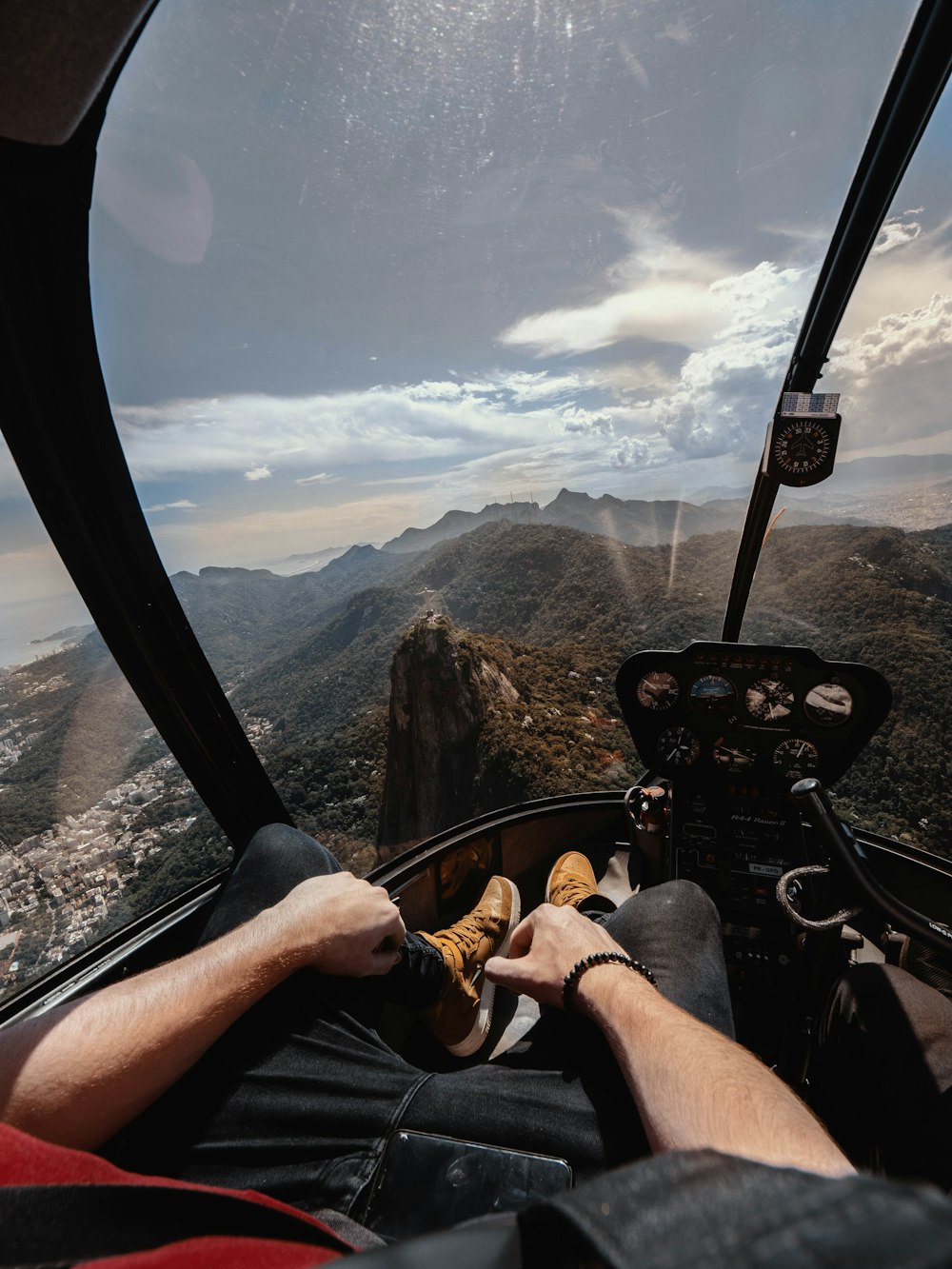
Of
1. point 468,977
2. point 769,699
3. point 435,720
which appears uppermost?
point 769,699

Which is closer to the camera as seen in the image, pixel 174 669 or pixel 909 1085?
pixel 909 1085

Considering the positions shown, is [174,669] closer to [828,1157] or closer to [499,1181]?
[499,1181]

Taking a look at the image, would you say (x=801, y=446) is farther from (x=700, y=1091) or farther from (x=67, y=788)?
(x=67, y=788)

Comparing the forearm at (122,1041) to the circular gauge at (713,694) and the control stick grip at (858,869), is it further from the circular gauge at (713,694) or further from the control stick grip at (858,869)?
the circular gauge at (713,694)

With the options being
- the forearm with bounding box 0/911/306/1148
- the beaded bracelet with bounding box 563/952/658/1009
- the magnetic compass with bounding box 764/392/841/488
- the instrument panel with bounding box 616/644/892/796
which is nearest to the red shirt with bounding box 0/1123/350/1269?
the forearm with bounding box 0/911/306/1148

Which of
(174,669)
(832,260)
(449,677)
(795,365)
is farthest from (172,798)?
(449,677)

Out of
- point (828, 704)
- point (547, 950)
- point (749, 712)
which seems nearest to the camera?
point (547, 950)

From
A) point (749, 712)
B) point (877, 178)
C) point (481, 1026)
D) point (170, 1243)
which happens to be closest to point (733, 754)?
point (749, 712)
